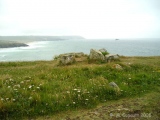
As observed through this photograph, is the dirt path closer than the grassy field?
Yes

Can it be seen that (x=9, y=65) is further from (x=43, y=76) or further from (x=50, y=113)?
(x=50, y=113)

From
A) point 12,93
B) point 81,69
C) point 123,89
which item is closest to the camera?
point 12,93

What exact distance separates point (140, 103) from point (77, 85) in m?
3.94

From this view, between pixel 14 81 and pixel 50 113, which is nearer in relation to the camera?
pixel 50 113

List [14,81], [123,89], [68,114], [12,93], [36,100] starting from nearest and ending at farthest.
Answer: [68,114]
[36,100]
[12,93]
[123,89]
[14,81]

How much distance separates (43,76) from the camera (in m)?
12.8

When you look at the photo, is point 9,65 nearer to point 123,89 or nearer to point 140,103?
point 123,89

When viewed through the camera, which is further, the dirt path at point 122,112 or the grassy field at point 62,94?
the grassy field at point 62,94

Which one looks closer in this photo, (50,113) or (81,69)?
(50,113)

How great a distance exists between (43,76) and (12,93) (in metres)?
4.12

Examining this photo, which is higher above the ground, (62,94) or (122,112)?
(62,94)

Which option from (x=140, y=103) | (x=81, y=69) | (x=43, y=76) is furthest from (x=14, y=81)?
(x=140, y=103)

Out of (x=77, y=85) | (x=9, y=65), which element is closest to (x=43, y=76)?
(x=77, y=85)

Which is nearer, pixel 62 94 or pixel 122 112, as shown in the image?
pixel 122 112
